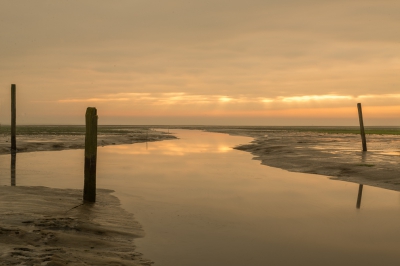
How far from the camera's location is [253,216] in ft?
37.1

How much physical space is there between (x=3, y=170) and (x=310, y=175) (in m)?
16.0

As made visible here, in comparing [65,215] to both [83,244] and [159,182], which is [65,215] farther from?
[159,182]

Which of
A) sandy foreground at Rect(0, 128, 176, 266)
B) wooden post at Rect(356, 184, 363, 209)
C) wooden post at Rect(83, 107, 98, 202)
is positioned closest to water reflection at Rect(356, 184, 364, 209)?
wooden post at Rect(356, 184, 363, 209)

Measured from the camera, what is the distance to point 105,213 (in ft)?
34.6

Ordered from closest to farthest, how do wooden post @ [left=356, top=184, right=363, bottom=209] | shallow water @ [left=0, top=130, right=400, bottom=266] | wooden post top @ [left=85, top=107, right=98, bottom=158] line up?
shallow water @ [left=0, top=130, right=400, bottom=266] < wooden post top @ [left=85, top=107, right=98, bottom=158] < wooden post @ [left=356, top=184, right=363, bottom=209]

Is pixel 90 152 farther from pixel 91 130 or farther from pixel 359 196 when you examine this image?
pixel 359 196

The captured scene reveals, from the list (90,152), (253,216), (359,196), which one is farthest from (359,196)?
(90,152)

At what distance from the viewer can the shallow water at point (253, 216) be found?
26.0 ft

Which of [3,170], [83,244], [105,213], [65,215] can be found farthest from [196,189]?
[3,170]

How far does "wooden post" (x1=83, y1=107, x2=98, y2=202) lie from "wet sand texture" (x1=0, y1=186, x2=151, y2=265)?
39cm

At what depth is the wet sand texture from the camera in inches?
256

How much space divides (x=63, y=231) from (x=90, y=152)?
12.6 ft

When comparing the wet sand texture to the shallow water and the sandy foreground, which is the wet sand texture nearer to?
the sandy foreground

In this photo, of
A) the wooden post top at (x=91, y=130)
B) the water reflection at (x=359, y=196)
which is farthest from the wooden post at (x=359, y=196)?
the wooden post top at (x=91, y=130)
